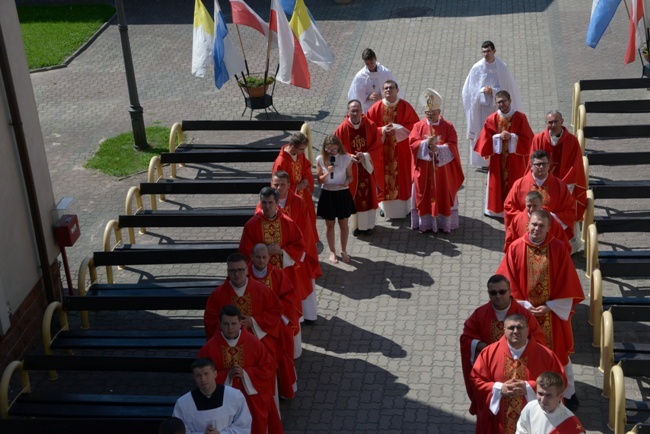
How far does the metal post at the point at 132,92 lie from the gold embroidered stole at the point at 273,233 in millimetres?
6887

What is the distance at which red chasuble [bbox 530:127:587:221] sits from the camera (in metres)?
12.7

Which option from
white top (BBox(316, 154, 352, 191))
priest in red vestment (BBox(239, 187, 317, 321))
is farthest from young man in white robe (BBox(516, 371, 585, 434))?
white top (BBox(316, 154, 352, 191))

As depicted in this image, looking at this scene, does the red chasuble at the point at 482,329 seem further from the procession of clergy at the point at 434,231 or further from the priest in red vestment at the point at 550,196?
the priest in red vestment at the point at 550,196

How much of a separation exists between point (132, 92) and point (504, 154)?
672cm

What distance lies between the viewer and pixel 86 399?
989 cm

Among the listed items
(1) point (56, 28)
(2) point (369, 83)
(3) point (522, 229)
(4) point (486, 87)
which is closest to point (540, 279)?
(3) point (522, 229)

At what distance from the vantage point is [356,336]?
11555mm

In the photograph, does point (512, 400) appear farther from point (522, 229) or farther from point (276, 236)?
point (276, 236)

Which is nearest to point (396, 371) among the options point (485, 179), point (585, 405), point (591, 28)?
point (585, 405)

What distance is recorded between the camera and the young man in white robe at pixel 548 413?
7.65m

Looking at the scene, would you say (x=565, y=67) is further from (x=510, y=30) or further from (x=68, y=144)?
(x=68, y=144)

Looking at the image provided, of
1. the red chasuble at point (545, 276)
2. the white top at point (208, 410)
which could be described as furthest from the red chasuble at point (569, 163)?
the white top at point (208, 410)

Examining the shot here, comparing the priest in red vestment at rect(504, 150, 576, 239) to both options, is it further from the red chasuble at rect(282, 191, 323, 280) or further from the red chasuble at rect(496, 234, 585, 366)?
the red chasuble at rect(282, 191, 323, 280)

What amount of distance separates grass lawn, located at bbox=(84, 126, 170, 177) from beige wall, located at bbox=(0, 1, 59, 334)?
428 centimetres
